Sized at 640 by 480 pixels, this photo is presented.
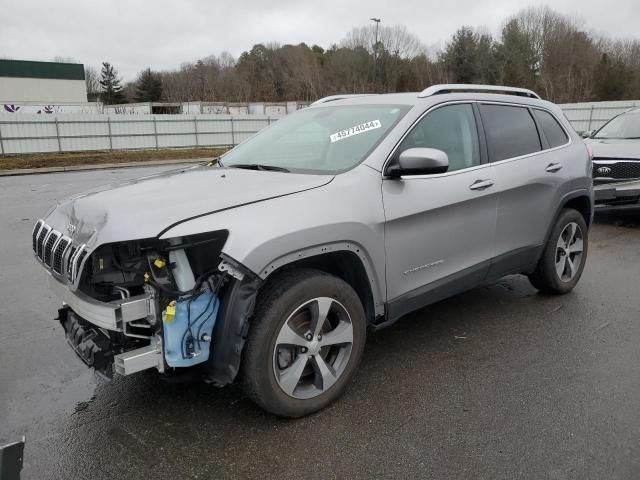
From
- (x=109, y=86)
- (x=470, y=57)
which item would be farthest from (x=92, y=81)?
(x=470, y=57)

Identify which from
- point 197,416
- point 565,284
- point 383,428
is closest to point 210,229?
point 197,416

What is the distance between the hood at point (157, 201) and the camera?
259 cm

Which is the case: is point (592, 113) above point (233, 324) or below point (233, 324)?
above

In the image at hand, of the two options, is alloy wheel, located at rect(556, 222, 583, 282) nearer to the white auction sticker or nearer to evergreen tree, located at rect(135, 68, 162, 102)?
the white auction sticker

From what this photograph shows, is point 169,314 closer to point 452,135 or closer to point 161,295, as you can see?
point 161,295

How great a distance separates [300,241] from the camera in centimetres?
282

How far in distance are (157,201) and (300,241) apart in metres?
0.78

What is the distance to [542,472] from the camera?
8.52 feet

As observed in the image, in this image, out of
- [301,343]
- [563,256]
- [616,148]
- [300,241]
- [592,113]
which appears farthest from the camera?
[592,113]

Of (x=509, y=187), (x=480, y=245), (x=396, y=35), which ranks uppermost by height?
(x=396, y=35)

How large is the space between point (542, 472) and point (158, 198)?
2376 millimetres

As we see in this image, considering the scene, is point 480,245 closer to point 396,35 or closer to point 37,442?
point 37,442

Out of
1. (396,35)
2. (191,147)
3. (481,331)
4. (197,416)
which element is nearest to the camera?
(197,416)

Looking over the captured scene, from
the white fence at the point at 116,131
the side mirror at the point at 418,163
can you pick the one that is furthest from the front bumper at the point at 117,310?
the white fence at the point at 116,131
